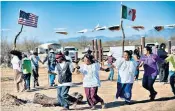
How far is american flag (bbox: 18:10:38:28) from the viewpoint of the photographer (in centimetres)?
1865

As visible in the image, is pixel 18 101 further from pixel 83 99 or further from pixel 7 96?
pixel 83 99

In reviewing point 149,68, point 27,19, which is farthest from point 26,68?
point 149,68

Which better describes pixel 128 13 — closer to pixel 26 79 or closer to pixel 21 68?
pixel 26 79

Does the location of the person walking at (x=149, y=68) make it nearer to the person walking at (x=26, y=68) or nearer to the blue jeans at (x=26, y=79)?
the person walking at (x=26, y=68)

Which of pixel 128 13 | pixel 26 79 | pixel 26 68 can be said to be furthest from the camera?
pixel 128 13

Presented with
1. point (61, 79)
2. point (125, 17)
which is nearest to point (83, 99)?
point (61, 79)

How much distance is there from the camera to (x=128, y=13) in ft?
69.5

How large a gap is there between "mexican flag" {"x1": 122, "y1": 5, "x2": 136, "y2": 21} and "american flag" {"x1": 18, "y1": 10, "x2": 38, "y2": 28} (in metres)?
4.47

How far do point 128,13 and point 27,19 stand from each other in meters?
5.37

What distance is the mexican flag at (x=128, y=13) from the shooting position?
20.8m

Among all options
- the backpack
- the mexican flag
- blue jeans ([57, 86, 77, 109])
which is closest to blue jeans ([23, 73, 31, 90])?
the backpack

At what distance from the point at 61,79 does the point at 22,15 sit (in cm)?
925

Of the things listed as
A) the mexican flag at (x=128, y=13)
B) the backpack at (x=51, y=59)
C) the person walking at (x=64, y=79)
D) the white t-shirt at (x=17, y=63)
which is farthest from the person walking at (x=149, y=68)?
the mexican flag at (x=128, y=13)

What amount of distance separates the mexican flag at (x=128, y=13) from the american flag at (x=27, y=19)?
447cm
